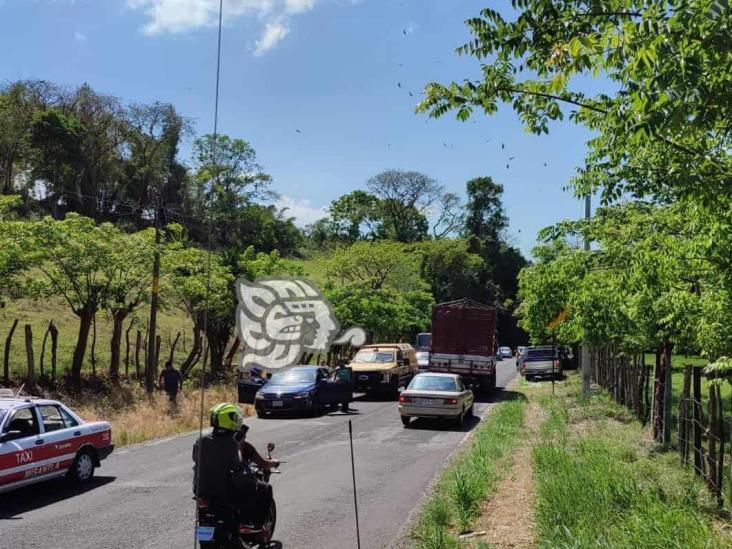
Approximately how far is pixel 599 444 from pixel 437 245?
6171 cm

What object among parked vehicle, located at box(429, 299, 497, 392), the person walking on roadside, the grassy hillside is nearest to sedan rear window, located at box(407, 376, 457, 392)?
parked vehicle, located at box(429, 299, 497, 392)

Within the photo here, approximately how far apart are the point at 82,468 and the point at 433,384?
955cm

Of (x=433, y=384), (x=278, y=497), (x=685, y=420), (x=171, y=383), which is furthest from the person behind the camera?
(x=171, y=383)

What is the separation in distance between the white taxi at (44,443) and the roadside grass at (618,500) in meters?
6.74

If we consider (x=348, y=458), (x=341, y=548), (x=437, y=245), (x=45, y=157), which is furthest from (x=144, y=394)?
(x=437, y=245)

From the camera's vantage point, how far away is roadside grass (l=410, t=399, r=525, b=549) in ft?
24.7

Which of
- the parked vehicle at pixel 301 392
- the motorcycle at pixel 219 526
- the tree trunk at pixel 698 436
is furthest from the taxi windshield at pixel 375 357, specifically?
Result: the motorcycle at pixel 219 526

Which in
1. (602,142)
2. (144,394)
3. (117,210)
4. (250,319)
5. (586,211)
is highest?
(117,210)

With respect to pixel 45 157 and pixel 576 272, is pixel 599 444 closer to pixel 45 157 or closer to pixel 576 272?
pixel 576 272

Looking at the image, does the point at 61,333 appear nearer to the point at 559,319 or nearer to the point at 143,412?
the point at 143,412

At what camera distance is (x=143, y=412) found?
2011cm

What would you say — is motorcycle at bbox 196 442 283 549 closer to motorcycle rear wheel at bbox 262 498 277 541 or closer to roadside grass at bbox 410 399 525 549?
motorcycle rear wheel at bbox 262 498 277 541

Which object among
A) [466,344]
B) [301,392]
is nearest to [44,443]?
[301,392]

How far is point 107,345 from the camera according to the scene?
32.0m
